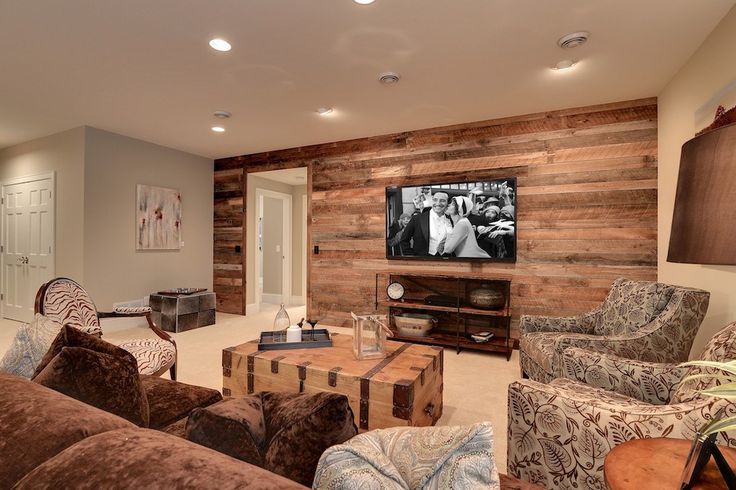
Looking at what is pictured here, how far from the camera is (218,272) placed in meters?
6.10

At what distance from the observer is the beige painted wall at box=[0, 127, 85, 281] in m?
4.52

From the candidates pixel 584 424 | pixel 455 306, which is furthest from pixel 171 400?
pixel 455 306

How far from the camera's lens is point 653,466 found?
39.3 inches

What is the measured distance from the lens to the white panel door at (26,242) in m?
4.89

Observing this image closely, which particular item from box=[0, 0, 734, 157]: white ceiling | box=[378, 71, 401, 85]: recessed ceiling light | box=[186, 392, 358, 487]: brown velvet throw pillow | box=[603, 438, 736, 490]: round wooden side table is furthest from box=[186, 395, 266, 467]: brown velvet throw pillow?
box=[378, 71, 401, 85]: recessed ceiling light

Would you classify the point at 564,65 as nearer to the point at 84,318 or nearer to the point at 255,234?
the point at 84,318

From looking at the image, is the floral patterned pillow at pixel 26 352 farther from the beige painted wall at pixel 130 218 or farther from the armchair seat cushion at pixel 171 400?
the beige painted wall at pixel 130 218

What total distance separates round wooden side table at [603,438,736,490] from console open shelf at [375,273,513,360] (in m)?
2.68

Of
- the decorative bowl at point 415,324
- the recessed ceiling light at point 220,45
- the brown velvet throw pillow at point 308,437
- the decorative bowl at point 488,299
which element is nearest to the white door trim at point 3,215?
the recessed ceiling light at point 220,45

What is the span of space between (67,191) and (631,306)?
5919mm

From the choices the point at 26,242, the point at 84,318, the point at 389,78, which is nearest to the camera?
the point at 84,318

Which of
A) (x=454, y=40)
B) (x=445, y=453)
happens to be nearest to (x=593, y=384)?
(x=445, y=453)

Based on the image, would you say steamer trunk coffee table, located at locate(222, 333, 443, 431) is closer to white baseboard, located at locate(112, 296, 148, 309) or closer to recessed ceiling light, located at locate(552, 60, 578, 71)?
recessed ceiling light, located at locate(552, 60, 578, 71)

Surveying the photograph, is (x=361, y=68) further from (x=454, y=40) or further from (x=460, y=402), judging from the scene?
(x=460, y=402)
